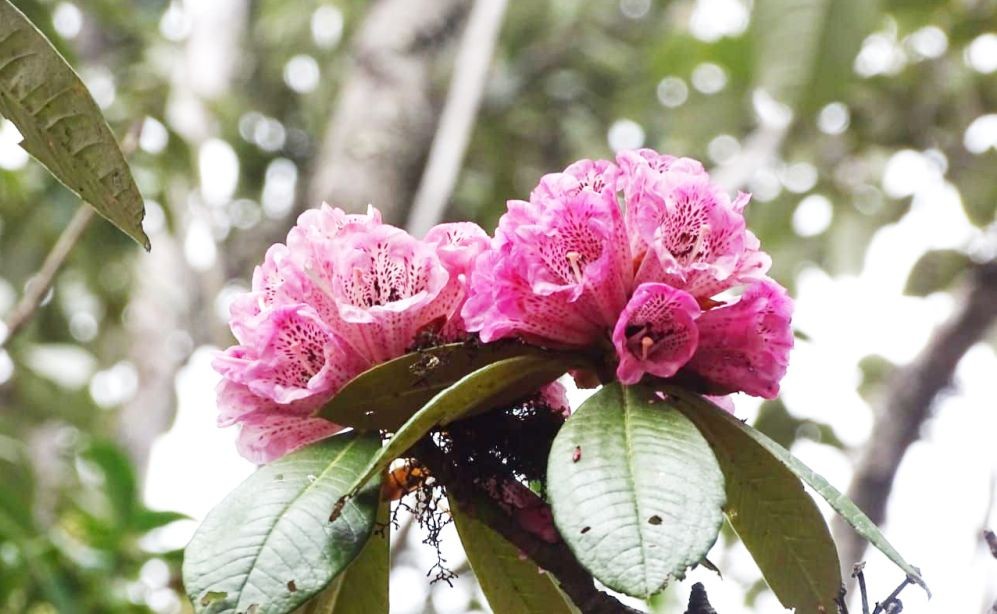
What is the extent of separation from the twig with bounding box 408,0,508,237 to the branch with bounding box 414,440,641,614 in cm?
98

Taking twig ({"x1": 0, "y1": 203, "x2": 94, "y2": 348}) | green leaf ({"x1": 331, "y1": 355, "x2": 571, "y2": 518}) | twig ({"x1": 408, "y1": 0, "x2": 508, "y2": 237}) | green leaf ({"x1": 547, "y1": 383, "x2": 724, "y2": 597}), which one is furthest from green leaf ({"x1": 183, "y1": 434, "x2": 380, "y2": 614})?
twig ({"x1": 408, "y1": 0, "x2": 508, "y2": 237})

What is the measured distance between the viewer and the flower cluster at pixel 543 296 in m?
0.70

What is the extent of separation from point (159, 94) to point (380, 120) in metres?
0.54

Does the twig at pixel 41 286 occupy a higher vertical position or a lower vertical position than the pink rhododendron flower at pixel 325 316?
higher

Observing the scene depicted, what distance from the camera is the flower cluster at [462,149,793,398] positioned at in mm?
696

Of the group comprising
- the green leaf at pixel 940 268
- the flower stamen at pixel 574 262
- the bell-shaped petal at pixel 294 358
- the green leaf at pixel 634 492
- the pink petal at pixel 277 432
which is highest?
the green leaf at pixel 940 268

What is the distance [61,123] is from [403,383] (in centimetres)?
26

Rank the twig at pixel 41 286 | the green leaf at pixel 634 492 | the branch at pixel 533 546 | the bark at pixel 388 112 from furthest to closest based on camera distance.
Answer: the bark at pixel 388 112
the twig at pixel 41 286
the branch at pixel 533 546
the green leaf at pixel 634 492

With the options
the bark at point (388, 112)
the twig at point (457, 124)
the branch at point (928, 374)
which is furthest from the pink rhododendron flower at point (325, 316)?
the branch at point (928, 374)

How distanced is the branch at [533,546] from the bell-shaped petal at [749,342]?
15cm

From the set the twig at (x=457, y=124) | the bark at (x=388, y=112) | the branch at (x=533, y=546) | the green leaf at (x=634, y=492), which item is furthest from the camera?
the bark at (x=388, y=112)

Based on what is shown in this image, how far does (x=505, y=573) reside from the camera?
743 millimetres

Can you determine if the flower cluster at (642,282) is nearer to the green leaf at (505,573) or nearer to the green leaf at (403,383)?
the green leaf at (403,383)

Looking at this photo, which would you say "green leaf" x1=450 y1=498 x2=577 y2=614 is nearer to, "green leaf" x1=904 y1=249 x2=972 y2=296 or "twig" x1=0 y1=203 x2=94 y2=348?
"twig" x1=0 y1=203 x2=94 y2=348
